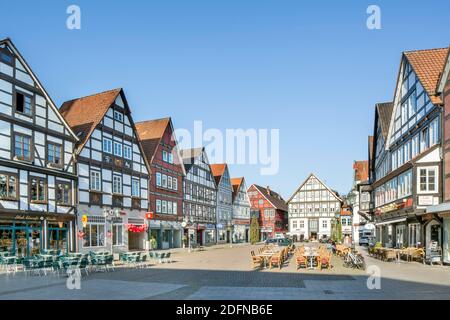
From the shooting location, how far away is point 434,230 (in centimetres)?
2612

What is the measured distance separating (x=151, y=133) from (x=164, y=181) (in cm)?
505

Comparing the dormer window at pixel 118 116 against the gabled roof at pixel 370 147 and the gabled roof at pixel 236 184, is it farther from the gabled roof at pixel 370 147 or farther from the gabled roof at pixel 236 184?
the gabled roof at pixel 236 184

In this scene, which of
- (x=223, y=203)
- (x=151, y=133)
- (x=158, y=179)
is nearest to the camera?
(x=158, y=179)

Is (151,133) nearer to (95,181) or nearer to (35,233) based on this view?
(95,181)

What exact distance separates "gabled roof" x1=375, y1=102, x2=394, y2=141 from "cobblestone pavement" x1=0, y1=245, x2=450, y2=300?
19080 millimetres

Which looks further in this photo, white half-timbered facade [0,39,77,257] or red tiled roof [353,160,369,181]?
red tiled roof [353,160,369,181]

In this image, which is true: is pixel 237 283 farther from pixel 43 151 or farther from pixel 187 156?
pixel 187 156

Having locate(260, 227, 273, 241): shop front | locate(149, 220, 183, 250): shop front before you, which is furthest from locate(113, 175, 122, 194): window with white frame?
locate(260, 227, 273, 241): shop front

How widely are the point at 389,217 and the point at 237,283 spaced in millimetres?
21226

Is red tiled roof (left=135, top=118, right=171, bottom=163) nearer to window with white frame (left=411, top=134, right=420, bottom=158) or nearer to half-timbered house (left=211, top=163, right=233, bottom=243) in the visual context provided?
half-timbered house (left=211, top=163, right=233, bottom=243)

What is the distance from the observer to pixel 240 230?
74.6 metres

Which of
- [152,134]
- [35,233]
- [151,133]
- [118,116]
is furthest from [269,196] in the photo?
[35,233]

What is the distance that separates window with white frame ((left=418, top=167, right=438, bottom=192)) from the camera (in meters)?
25.2
